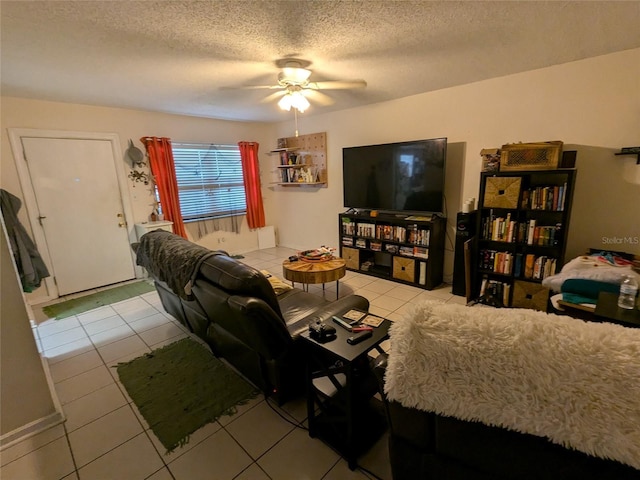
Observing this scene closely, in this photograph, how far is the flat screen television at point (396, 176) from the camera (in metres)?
3.35

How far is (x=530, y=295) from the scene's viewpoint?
2820mm

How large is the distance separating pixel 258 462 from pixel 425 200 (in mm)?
3043

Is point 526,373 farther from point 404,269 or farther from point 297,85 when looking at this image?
point 404,269

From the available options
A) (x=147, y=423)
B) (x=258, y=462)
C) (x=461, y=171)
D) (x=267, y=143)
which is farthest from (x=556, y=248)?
(x=267, y=143)

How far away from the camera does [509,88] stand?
2914mm

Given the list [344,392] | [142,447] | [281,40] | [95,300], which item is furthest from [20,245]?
[344,392]

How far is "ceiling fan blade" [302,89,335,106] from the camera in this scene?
3291 millimetres

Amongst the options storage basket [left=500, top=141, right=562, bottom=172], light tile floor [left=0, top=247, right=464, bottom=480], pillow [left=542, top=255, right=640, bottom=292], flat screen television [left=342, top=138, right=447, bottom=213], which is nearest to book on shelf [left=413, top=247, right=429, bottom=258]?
flat screen television [left=342, top=138, right=447, bottom=213]

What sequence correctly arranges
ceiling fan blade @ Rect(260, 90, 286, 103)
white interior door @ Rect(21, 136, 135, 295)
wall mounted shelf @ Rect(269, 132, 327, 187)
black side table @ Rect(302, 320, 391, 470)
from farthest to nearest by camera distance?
wall mounted shelf @ Rect(269, 132, 327, 187)
white interior door @ Rect(21, 136, 135, 295)
ceiling fan blade @ Rect(260, 90, 286, 103)
black side table @ Rect(302, 320, 391, 470)

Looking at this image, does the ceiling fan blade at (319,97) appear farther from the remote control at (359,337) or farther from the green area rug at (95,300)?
the green area rug at (95,300)

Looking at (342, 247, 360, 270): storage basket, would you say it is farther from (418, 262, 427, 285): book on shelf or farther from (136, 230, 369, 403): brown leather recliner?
(136, 230, 369, 403): brown leather recliner

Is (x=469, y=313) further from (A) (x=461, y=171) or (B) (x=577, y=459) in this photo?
(A) (x=461, y=171)

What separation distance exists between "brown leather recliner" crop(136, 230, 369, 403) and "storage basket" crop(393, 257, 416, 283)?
5.64 feet

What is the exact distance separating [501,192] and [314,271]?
1.98 meters
